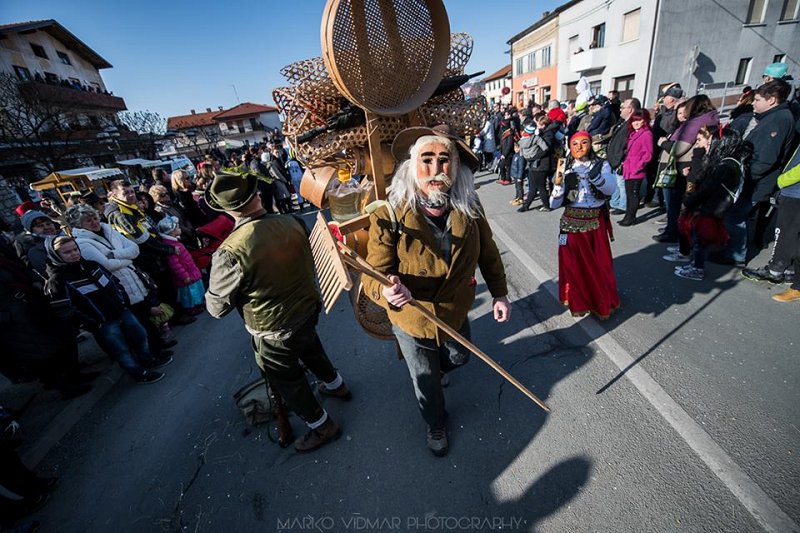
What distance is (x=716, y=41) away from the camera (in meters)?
19.9

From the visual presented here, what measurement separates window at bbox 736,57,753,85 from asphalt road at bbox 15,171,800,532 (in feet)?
90.7

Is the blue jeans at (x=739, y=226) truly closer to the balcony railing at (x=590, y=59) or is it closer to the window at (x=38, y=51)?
the balcony railing at (x=590, y=59)

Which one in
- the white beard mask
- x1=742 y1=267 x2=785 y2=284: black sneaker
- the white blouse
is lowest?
x1=742 y1=267 x2=785 y2=284: black sneaker

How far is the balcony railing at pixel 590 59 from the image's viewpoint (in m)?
22.8

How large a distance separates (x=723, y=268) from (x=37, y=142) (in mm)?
24143

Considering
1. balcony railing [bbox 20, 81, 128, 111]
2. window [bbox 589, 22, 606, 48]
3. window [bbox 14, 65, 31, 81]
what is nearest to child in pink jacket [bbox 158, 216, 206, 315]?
balcony railing [bbox 20, 81, 128, 111]

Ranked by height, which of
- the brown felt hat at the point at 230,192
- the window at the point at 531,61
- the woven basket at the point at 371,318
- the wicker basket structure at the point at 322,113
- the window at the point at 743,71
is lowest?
the woven basket at the point at 371,318

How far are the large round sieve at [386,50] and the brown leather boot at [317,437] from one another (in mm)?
2315

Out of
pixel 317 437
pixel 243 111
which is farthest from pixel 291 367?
pixel 243 111

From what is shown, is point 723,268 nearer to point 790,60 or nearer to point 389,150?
point 389,150

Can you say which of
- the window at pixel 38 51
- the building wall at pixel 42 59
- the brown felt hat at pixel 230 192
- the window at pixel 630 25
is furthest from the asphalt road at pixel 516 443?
the window at pixel 38 51

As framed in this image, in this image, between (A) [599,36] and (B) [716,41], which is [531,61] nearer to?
(A) [599,36]

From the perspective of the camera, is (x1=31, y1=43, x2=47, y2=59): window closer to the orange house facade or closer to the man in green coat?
the orange house facade

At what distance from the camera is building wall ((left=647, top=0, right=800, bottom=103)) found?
1905cm
